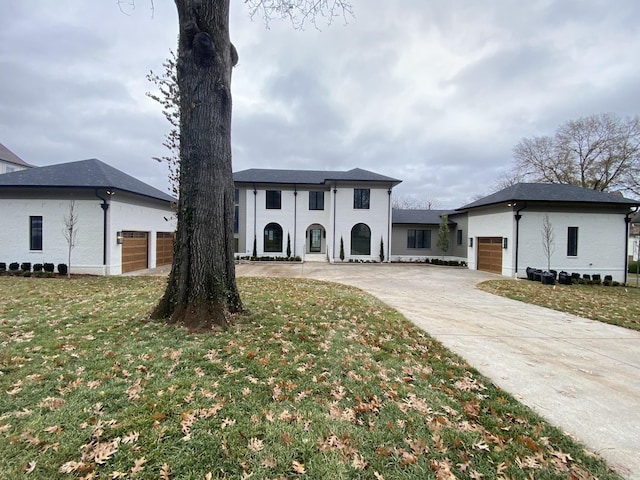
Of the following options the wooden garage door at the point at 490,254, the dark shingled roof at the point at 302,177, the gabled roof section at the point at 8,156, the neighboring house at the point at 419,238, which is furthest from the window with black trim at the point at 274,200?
the gabled roof section at the point at 8,156

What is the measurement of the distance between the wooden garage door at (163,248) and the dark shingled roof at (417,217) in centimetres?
1719

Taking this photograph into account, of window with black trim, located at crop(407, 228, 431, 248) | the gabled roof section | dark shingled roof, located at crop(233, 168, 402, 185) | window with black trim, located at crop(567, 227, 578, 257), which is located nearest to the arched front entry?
dark shingled roof, located at crop(233, 168, 402, 185)

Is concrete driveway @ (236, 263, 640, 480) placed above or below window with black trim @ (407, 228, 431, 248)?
below

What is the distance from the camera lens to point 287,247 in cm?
2273

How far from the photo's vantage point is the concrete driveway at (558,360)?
268cm

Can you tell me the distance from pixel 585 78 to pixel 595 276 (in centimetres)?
1250

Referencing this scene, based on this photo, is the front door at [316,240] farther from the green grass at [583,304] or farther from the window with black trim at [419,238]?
the green grass at [583,304]

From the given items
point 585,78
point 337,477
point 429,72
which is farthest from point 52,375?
point 585,78

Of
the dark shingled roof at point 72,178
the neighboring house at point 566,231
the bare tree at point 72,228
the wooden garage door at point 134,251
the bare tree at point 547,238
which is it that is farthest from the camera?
the neighboring house at point 566,231

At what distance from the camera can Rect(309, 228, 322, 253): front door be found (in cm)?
2498

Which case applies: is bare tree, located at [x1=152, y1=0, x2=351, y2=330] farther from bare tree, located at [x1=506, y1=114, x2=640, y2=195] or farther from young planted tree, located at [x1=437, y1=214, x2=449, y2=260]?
bare tree, located at [x1=506, y1=114, x2=640, y2=195]

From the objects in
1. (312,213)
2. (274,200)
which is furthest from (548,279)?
(274,200)

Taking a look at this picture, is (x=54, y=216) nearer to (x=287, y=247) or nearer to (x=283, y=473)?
(x=287, y=247)

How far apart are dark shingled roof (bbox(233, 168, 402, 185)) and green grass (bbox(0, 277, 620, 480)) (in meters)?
17.8
